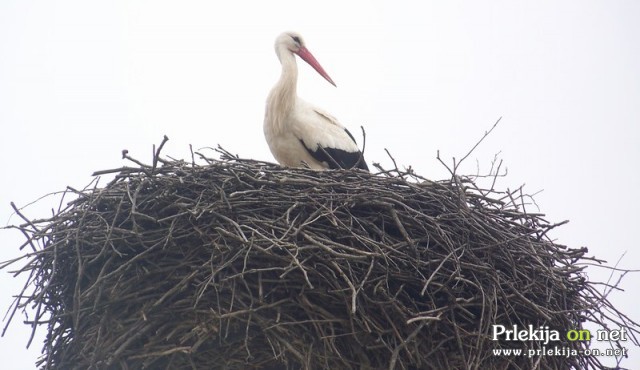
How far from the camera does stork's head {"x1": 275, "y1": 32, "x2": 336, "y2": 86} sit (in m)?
4.21

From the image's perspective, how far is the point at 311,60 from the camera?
4.24 metres

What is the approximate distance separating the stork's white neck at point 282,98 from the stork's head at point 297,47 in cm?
17

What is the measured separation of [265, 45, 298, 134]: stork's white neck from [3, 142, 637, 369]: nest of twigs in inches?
33.4

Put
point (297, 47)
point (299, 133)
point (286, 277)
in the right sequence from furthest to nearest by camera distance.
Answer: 1. point (297, 47)
2. point (299, 133)
3. point (286, 277)

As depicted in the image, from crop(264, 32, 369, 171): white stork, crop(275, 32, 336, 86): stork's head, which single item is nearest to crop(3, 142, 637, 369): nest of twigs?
crop(264, 32, 369, 171): white stork

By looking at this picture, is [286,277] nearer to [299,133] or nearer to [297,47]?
[299,133]

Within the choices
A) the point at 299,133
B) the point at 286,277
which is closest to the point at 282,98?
the point at 299,133

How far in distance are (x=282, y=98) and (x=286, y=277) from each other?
1.48m

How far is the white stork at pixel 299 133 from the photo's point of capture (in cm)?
388

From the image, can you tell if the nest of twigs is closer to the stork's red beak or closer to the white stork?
the white stork

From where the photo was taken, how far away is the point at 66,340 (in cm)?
286

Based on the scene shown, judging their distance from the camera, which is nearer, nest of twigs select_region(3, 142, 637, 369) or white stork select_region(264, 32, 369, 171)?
nest of twigs select_region(3, 142, 637, 369)

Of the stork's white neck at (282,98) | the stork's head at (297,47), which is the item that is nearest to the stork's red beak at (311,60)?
the stork's head at (297,47)

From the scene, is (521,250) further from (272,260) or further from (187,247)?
(187,247)
